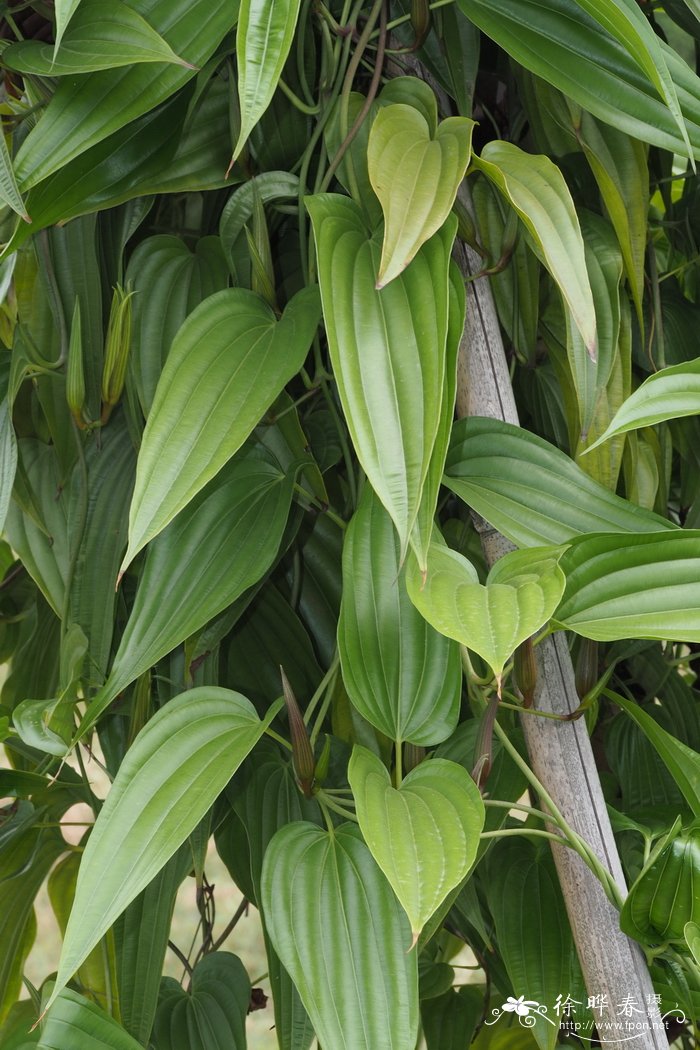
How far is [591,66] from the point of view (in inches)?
18.0

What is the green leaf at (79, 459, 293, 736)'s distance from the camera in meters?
0.45

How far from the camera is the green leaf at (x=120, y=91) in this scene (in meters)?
0.43

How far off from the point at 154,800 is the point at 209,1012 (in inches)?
10.4

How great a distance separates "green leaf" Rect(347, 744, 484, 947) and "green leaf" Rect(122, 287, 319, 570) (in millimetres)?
137

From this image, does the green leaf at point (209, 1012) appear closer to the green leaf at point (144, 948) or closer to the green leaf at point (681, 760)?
the green leaf at point (144, 948)

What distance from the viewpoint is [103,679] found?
527 mm

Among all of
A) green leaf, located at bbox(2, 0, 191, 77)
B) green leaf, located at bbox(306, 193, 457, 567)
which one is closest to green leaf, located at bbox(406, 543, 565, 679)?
green leaf, located at bbox(306, 193, 457, 567)

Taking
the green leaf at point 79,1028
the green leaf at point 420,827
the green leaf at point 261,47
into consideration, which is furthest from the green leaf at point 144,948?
the green leaf at point 261,47

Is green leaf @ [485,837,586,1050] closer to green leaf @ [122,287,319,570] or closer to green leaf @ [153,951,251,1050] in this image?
green leaf @ [153,951,251,1050]

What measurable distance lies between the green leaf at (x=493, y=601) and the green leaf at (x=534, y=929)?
22 centimetres

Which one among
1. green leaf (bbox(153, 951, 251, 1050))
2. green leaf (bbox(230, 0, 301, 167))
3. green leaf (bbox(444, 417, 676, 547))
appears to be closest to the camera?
green leaf (bbox(230, 0, 301, 167))

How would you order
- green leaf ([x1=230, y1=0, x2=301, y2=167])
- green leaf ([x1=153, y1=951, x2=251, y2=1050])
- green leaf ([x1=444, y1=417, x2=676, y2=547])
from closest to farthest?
green leaf ([x1=230, y1=0, x2=301, y2=167])
green leaf ([x1=444, y1=417, x2=676, y2=547])
green leaf ([x1=153, y1=951, x2=251, y2=1050])

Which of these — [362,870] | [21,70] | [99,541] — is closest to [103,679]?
[99,541]

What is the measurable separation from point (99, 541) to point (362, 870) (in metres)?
0.23
